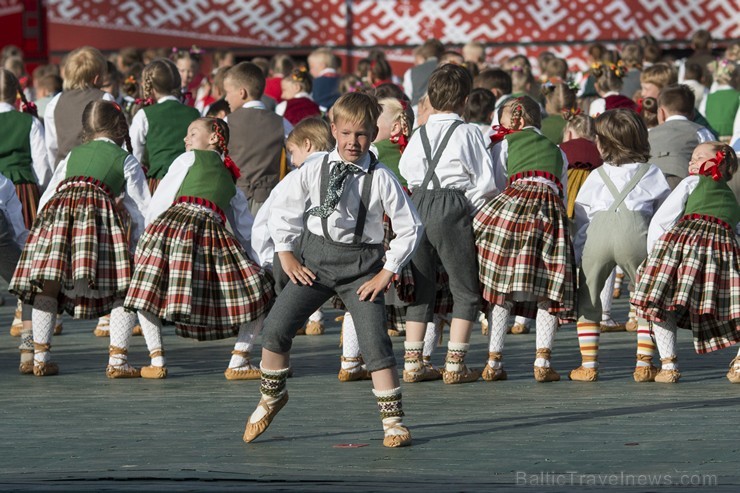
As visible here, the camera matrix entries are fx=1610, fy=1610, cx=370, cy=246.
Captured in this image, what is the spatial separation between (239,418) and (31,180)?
4259 millimetres

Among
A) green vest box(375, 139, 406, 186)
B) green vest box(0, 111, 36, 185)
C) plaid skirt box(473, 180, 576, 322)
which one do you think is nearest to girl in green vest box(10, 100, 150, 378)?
green vest box(375, 139, 406, 186)

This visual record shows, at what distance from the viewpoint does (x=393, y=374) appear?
716cm

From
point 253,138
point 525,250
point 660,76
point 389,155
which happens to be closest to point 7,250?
point 253,138

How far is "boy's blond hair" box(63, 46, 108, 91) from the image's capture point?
38.0 ft

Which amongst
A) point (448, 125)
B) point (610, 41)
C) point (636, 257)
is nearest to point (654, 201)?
point (636, 257)

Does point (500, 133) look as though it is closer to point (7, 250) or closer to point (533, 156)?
point (533, 156)

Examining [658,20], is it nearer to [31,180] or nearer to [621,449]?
[31,180]

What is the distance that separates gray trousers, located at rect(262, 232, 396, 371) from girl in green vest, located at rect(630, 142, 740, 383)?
221 cm

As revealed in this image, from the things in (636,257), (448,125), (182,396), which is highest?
(448,125)

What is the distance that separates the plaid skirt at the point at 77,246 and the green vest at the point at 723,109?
6.57 m

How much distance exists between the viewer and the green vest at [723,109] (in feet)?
46.2

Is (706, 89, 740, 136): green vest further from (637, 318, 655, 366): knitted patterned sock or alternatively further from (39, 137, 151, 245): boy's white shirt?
(39, 137, 151, 245): boy's white shirt

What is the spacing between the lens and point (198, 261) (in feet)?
29.3

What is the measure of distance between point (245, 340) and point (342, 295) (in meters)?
2.24
